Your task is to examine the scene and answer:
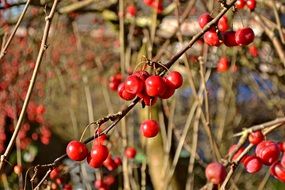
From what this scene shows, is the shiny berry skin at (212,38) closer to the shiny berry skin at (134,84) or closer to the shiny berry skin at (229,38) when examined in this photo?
the shiny berry skin at (229,38)

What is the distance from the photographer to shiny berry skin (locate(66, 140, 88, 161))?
1.29 m

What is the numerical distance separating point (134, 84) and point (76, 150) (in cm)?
24

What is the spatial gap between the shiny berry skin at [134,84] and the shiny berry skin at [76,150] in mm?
201

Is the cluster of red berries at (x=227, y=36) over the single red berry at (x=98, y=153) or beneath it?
over

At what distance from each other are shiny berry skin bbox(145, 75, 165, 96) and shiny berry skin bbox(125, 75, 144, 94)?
0.07ft

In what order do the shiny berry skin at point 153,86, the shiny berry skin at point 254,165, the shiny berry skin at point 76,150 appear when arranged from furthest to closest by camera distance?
the shiny berry skin at point 254,165 → the shiny berry skin at point 76,150 → the shiny berry skin at point 153,86

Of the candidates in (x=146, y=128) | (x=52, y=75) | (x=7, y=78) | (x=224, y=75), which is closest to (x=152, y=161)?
(x=224, y=75)

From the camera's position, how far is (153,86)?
1.17 m

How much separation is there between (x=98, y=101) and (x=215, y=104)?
2.64 meters

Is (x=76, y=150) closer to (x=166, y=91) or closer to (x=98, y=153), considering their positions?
(x=98, y=153)

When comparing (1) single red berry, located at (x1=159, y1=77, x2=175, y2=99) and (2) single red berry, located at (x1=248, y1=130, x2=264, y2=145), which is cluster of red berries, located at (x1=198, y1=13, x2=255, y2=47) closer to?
(1) single red berry, located at (x1=159, y1=77, x2=175, y2=99)

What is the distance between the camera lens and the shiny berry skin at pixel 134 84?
46.5 inches

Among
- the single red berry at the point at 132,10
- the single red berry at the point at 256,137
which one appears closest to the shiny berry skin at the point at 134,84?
the single red berry at the point at 256,137

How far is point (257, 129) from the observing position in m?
1.64
